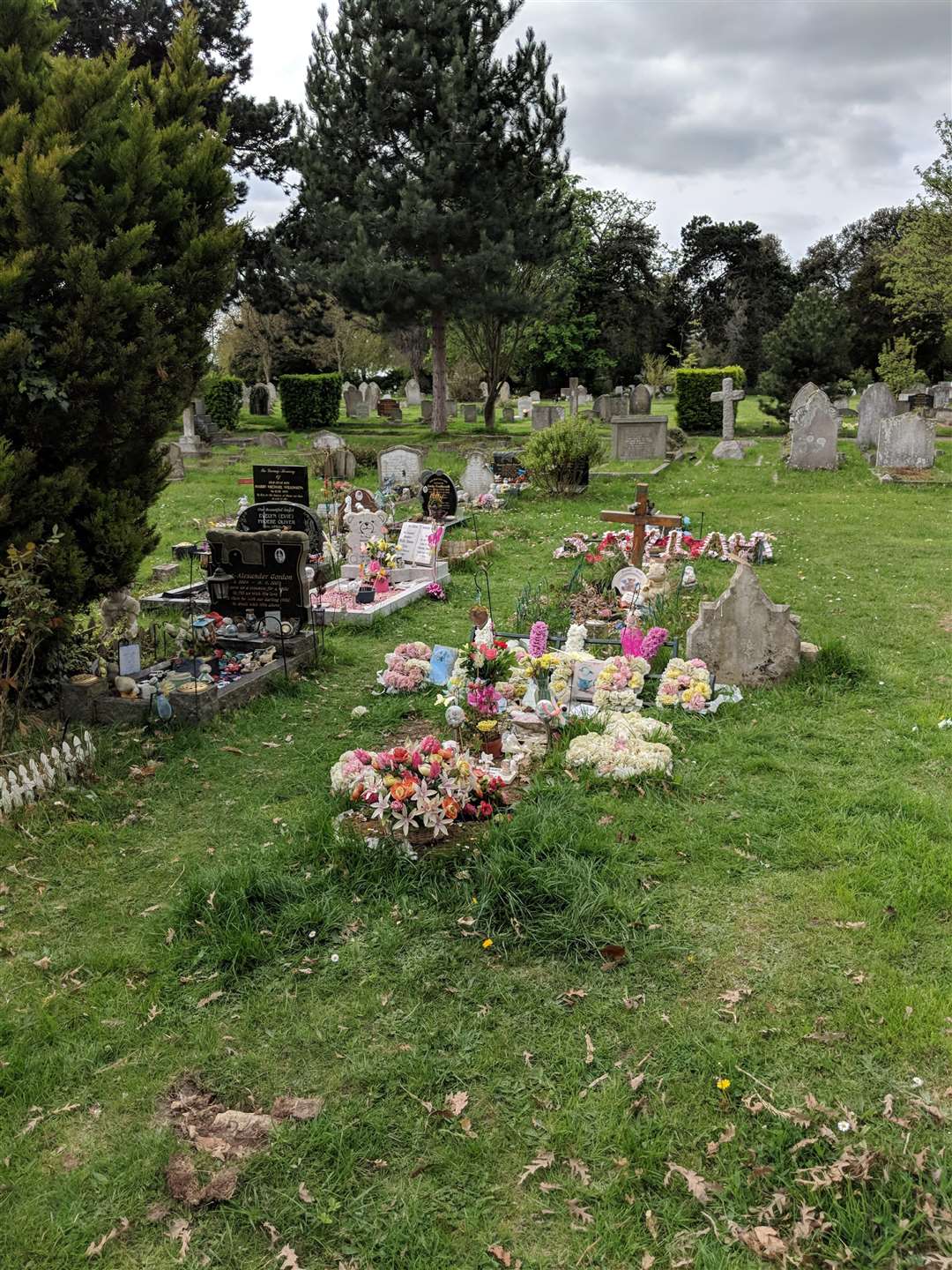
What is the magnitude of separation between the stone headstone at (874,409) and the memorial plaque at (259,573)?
62.6 ft

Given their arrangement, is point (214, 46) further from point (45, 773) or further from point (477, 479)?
point (45, 773)

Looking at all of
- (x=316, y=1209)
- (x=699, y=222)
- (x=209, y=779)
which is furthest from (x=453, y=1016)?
(x=699, y=222)

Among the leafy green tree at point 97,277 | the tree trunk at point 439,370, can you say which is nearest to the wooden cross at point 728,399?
the tree trunk at point 439,370

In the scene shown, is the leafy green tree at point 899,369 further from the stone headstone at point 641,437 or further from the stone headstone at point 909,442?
the stone headstone at point 909,442

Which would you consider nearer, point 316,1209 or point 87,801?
point 316,1209

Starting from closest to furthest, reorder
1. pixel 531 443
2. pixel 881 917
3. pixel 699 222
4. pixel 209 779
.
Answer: pixel 881 917
pixel 209 779
pixel 531 443
pixel 699 222

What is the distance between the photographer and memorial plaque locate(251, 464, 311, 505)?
12.1m

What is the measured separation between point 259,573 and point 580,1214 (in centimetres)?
742

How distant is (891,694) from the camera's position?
7699 mm

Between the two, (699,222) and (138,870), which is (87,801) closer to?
(138,870)

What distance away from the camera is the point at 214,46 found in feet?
95.5

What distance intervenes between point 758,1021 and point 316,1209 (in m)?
2.03

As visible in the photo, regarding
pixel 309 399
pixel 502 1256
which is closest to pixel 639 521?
pixel 502 1256

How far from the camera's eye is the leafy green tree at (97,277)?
678cm
